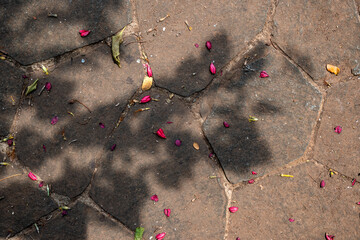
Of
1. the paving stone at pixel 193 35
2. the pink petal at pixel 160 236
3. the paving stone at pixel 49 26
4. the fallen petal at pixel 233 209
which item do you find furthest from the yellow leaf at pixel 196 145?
the paving stone at pixel 49 26

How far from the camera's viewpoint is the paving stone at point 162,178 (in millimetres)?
2439

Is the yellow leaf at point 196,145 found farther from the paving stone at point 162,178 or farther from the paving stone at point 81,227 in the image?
the paving stone at point 81,227

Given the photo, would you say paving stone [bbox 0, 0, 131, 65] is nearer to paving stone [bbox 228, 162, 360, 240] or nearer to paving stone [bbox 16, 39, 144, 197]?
paving stone [bbox 16, 39, 144, 197]

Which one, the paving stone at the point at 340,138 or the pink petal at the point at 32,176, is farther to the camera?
the paving stone at the point at 340,138

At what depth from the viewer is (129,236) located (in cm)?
243

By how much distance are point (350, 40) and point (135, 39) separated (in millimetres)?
1707

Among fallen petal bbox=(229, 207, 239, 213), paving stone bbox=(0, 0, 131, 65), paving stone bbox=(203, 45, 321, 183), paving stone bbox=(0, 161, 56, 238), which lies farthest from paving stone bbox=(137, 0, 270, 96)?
paving stone bbox=(0, 161, 56, 238)

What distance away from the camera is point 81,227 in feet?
7.92

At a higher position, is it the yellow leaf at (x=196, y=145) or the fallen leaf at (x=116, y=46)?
the fallen leaf at (x=116, y=46)

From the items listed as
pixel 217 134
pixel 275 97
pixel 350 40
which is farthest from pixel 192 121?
pixel 350 40

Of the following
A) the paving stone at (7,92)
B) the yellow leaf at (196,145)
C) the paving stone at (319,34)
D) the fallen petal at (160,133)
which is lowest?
the yellow leaf at (196,145)

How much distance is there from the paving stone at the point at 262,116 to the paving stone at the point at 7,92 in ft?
4.75

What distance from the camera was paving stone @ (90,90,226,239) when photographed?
8.00 feet

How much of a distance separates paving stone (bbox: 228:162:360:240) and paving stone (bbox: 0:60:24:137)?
181 cm
